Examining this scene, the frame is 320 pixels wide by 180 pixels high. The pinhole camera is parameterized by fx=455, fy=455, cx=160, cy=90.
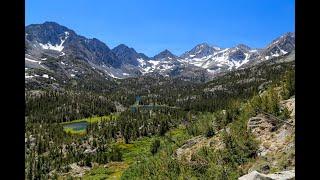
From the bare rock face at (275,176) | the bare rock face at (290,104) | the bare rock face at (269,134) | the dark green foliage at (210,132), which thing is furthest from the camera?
the dark green foliage at (210,132)

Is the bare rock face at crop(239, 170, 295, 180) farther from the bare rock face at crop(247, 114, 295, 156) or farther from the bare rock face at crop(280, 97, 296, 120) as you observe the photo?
the bare rock face at crop(280, 97, 296, 120)

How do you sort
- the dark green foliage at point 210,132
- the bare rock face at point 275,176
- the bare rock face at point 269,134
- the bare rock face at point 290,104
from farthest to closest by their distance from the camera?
the dark green foliage at point 210,132 < the bare rock face at point 290,104 < the bare rock face at point 269,134 < the bare rock face at point 275,176

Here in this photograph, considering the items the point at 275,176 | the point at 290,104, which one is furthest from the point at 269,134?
the point at 275,176

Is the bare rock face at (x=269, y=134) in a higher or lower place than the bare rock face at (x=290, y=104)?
lower

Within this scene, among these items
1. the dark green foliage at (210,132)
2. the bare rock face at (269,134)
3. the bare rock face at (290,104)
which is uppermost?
the bare rock face at (290,104)

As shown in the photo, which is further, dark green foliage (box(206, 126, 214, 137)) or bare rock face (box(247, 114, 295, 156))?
dark green foliage (box(206, 126, 214, 137))

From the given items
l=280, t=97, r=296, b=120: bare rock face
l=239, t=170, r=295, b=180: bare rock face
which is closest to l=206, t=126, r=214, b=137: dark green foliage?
l=280, t=97, r=296, b=120: bare rock face

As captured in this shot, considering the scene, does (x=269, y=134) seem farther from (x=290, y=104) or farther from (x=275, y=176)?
(x=275, y=176)

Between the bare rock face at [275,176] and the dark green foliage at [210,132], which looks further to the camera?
the dark green foliage at [210,132]

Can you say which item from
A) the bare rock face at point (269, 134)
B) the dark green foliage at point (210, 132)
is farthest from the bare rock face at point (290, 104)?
the dark green foliage at point (210, 132)

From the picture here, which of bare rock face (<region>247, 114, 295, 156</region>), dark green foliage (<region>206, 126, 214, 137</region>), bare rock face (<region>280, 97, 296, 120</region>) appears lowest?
dark green foliage (<region>206, 126, 214, 137</region>)

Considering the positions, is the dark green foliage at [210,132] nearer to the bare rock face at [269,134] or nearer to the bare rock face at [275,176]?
the bare rock face at [269,134]
